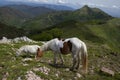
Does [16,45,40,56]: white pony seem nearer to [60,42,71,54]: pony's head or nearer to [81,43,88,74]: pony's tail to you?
[60,42,71,54]: pony's head

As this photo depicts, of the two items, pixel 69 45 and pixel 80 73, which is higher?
pixel 69 45

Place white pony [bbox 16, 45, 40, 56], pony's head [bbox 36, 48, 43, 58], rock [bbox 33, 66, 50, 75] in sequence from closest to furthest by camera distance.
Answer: rock [bbox 33, 66, 50, 75] < pony's head [bbox 36, 48, 43, 58] < white pony [bbox 16, 45, 40, 56]

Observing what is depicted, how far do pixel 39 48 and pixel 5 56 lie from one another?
3.03 metres

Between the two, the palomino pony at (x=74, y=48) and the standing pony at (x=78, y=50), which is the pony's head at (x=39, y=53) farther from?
the standing pony at (x=78, y=50)

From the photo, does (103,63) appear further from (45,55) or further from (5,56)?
(5,56)

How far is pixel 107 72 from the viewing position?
20672 mm

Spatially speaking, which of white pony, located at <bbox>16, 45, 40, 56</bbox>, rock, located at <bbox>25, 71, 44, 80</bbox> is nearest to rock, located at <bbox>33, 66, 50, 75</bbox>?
rock, located at <bbox>25, 71, 44, 80</bbox>

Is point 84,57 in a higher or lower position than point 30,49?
higher

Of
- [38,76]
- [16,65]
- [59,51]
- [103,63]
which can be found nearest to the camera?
[38,76]

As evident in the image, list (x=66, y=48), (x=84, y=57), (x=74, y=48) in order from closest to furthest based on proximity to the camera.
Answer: (x=84, y=57) → (x=74, y=48) → (x=66, y=48)

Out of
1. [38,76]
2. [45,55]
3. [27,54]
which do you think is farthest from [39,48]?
[38,76]

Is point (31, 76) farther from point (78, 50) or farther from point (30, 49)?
point (30, 49)

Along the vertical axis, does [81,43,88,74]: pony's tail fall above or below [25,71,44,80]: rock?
above

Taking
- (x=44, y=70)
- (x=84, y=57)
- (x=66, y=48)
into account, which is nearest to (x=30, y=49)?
(x=66, y=48)
